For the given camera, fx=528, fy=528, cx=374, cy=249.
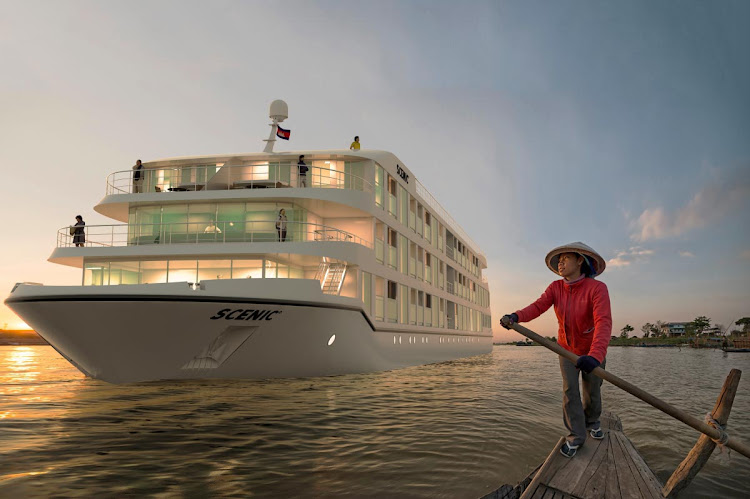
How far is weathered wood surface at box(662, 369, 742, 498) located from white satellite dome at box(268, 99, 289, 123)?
66.0 feet

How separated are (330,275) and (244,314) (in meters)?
4.98

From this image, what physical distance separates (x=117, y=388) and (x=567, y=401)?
38.6ft

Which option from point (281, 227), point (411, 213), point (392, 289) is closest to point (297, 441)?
point (281, 227)

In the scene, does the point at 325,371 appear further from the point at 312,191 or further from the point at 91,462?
the point at 91,462

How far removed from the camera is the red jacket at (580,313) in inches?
200

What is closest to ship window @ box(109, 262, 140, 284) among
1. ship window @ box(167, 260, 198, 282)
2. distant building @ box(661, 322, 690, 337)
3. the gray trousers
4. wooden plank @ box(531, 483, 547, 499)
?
ship window @ box(167, 260, 198, 282)

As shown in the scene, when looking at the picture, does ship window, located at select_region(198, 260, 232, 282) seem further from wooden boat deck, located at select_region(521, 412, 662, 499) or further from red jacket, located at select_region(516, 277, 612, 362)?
wooden boat deck, located at select_region(521, 412, 662, 499)

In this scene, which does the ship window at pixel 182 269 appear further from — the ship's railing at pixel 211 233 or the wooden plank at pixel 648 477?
the wooden plank at pixel 648 477

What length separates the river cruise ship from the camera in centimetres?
1218

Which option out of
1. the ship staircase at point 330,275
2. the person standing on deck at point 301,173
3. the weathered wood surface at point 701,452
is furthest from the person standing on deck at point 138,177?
the weathered wood surface at point 701,452

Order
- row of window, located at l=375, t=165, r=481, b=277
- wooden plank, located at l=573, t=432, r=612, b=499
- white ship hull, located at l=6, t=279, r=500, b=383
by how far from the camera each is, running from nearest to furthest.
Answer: wooden plank, located at l=573, t=432, r=612, b=499 < white ship hull, located at l=6, t=279, r=500, b=383 < row of window, located at l=375, t=165, r=481, b=277

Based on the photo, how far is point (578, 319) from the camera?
5.45 meters

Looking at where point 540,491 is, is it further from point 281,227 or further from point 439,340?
point 439,340

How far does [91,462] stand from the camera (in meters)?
6.02
